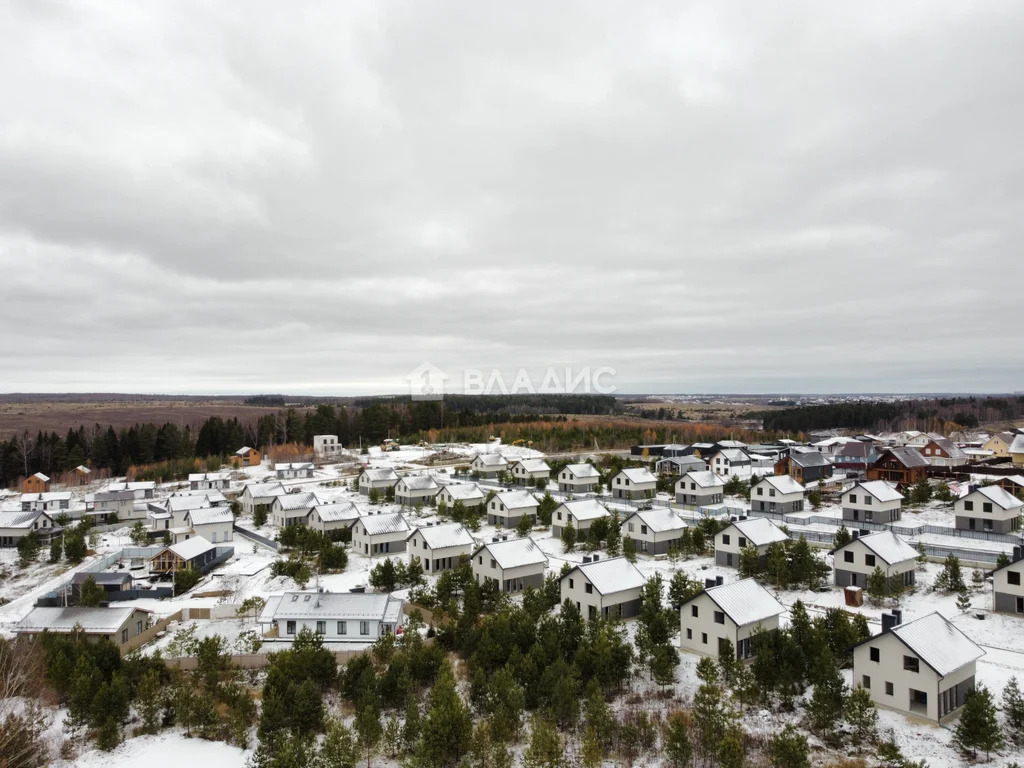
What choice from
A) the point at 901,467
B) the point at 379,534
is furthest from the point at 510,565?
the point at 901,467

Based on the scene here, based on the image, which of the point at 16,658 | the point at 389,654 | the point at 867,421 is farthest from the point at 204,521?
the point at 867,421

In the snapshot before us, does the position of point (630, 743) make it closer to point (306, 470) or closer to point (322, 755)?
point (322, 755)

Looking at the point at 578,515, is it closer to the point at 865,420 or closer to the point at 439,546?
the point at 439,546

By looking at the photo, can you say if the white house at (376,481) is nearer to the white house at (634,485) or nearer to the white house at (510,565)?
the white house at (634,485)

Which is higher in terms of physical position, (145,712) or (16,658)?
(16,658)

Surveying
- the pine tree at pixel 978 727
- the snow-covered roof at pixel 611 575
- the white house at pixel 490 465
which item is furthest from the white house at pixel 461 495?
the pine tree at pixel 978 727

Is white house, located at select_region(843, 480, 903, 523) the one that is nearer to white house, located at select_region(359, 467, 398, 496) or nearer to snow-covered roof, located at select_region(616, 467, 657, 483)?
snow-covered roof, located at select_region(616, 467, 657, 483)

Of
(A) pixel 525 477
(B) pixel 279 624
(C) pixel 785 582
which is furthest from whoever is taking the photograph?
(A) pixel 525 477
